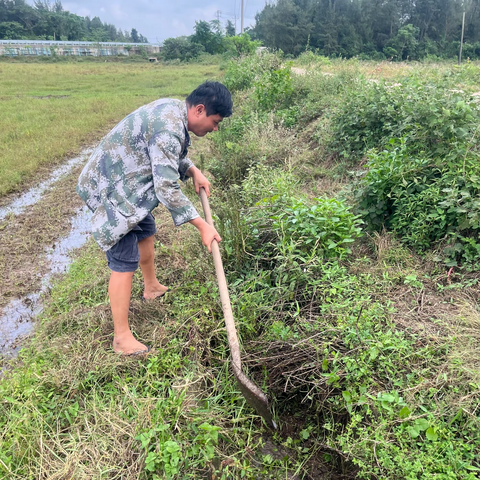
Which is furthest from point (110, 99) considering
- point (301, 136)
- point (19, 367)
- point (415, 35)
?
point (415, 35)

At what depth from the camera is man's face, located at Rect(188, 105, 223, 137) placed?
6.97 ft

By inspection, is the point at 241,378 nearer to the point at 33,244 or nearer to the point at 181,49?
the point at 33,244

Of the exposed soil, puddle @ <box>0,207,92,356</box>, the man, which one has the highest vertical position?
the man

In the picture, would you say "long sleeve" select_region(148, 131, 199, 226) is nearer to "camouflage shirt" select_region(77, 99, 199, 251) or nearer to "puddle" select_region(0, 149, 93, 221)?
"camouflage shirt" select_region(77, 99, 199, 251)

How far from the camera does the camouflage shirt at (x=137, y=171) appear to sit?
6.57 feet

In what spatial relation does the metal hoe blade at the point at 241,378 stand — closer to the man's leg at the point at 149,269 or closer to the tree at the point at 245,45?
the man's leg at the point at 149,269

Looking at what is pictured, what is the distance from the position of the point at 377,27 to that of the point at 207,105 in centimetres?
4296

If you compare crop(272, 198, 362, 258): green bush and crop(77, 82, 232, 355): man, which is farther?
crop(272, 198, 362, 258): green bush

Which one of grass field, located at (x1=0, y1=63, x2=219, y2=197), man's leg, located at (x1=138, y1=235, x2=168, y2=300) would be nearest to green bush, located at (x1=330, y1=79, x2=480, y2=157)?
man's leg, located at (x1=138, y1=235, x2=168, y2=300)

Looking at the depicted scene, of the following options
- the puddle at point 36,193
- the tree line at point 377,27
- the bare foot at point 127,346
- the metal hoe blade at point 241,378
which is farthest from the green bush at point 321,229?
the tree line at point 377,27

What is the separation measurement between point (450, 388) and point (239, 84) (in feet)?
40.4

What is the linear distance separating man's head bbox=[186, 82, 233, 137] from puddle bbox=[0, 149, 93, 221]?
12.9ft

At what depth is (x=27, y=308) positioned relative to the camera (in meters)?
3.15

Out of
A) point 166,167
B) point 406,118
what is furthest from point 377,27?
point 166,167
